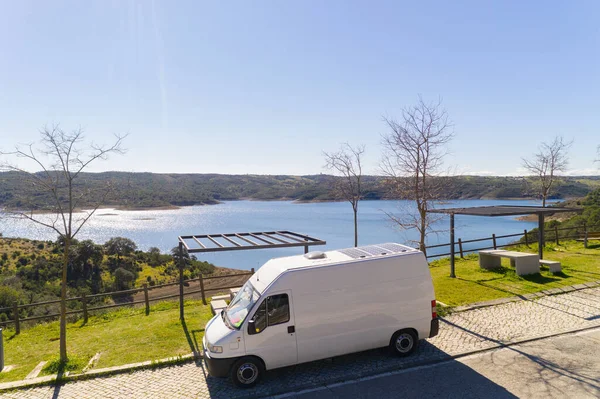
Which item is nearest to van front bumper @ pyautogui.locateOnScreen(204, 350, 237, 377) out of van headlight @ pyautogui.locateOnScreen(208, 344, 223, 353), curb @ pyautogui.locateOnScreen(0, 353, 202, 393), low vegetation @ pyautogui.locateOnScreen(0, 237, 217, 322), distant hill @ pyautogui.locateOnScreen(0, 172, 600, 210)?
van headlight @ pyautogui.locateOnScreen(208, 344, 223, 353)

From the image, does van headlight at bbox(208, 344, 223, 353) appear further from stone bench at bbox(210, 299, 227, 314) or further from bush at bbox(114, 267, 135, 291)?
bush at bbox(114, 267, 135, 291)

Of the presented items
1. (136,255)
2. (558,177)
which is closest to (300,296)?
(558,177)

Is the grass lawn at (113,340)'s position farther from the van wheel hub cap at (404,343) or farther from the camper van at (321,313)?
the van wheel hub cap at (404,343)

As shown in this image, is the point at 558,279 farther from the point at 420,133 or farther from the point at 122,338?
the point at 122,338

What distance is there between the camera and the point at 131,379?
284 inches

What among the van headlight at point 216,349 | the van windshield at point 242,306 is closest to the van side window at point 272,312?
the van windshield at point 242,306

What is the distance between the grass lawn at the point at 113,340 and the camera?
27.3ft

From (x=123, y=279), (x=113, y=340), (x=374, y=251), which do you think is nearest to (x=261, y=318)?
(x=374, y=251)

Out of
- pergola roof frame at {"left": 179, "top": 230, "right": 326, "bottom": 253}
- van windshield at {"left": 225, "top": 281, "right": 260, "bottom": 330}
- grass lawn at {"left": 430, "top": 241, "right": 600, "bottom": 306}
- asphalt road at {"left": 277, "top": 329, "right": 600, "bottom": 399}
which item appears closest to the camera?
asphalt road at {"left": 277, "top": 329, "right": 600, "bottom": 399}

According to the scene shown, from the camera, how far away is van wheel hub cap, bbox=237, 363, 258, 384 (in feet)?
21.5

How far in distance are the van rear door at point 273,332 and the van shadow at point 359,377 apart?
405 millimetres

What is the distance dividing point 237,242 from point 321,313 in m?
5.20

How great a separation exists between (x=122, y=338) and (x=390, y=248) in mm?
7355

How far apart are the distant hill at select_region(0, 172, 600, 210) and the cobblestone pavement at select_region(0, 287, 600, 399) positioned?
4144mm
